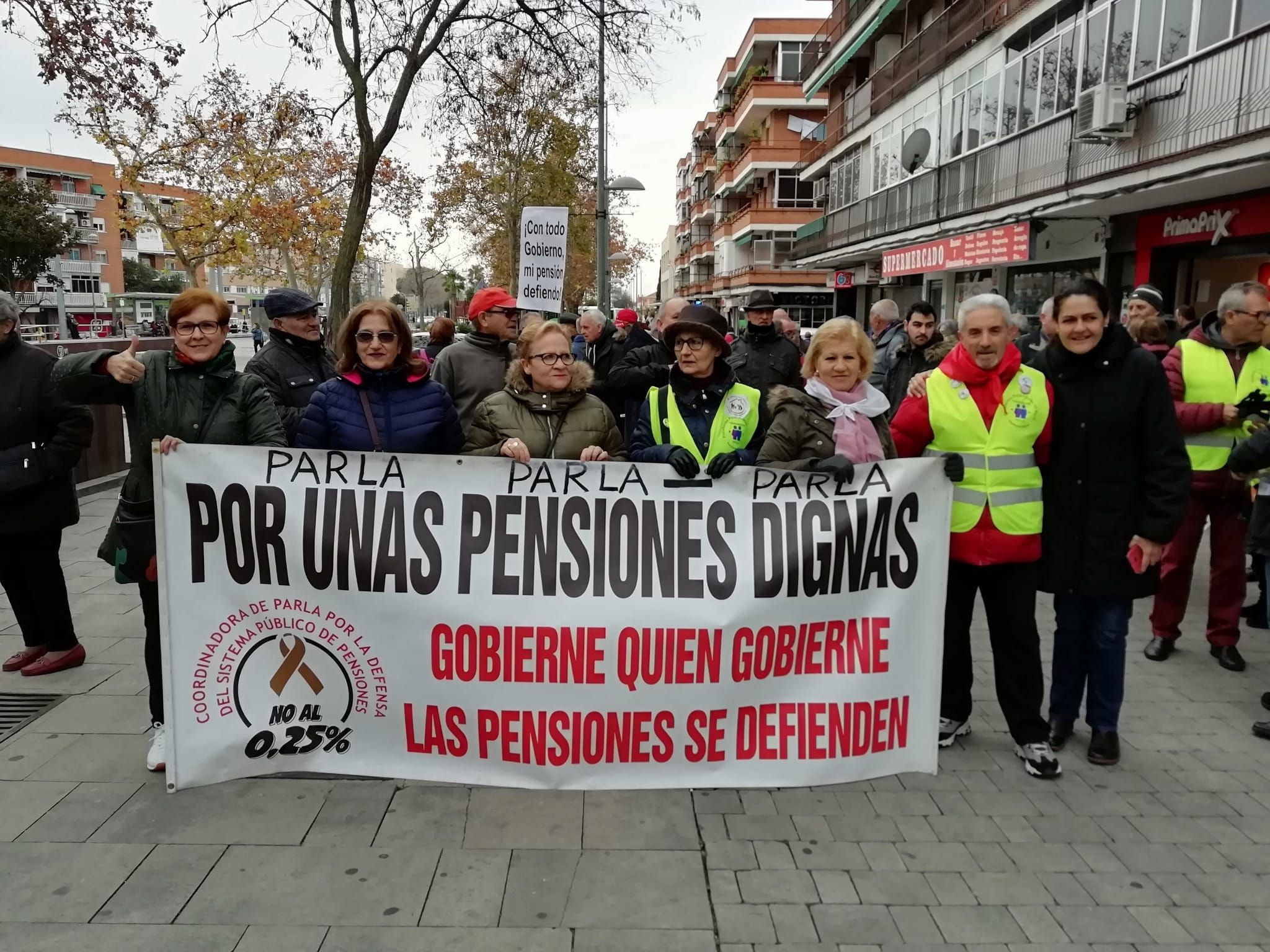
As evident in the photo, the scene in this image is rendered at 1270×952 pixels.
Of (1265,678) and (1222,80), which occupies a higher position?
(1222,80)

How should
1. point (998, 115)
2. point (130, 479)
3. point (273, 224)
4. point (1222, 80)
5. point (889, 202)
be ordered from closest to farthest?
point (130, 479) → point (1222, 80) → point (998, 115) → point (889, 202) → point (273, 224)

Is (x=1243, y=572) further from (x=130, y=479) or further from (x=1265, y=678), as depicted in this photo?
(x=130, y=479)

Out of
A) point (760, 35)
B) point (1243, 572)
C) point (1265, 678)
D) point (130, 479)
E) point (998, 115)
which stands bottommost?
point (1265, 678)

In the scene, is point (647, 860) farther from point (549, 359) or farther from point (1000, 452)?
point (1000, 452)

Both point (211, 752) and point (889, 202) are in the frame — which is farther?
point (889, 202)

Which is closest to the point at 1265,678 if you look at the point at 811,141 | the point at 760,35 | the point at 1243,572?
the point at 1243,572

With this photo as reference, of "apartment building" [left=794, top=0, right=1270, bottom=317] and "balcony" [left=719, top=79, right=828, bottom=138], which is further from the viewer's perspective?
"balcony" [left=719, top=79, right=828, bottom=138]

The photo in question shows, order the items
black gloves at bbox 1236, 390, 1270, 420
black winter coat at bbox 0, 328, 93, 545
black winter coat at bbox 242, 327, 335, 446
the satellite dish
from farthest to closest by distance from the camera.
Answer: the satellite dish → black winter coat at bbox 242, 327, 335, 446 → black gloves at bbox 1236, 390, 1270, 420 → black winter coat at bbox 0, 328, 93, 545

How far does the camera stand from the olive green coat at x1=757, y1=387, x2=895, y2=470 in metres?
3.67

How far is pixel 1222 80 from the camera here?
11.7 meters

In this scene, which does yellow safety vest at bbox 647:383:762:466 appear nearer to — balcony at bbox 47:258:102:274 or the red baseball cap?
the red baseball cap

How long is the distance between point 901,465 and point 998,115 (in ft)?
59.1

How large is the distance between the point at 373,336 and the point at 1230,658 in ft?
15.4

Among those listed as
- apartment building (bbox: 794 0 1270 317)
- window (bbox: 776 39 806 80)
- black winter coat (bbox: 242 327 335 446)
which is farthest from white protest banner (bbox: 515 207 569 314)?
window (bbox: 776 39 806 80)
